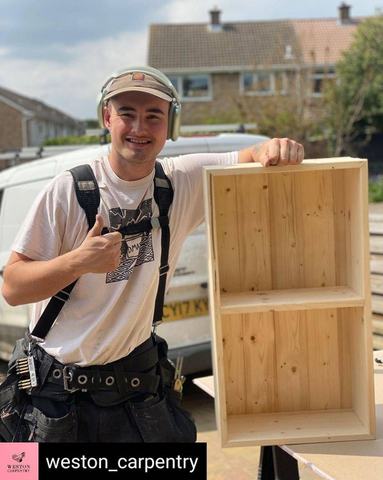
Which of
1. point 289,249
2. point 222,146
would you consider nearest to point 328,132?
point 222,146

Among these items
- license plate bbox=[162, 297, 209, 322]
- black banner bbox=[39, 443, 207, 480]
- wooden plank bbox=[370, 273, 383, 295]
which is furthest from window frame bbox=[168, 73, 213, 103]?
black banner bbox=[39, 443, 207, 480]

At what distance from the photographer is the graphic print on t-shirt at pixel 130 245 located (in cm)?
214

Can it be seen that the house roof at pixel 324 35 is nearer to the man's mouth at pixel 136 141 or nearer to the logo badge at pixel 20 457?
the man's mouth at pixel 136 141

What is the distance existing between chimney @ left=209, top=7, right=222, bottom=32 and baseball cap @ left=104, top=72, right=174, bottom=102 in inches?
1291

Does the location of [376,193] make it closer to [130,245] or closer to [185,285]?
[185,285]

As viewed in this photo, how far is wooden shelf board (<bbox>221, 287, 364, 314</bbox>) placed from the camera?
2.23 meters

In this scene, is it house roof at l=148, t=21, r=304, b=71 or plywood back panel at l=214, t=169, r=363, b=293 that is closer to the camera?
plywood back panel at l=214, t=169, r=363, b=293

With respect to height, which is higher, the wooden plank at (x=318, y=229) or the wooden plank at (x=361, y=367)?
the wooden plank at (x=318, y=229)

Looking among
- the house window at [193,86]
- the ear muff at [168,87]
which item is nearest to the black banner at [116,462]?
the ear muff at [168,87]

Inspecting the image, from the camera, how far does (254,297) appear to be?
7.92 feet

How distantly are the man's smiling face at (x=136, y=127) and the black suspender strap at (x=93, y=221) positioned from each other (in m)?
0.11

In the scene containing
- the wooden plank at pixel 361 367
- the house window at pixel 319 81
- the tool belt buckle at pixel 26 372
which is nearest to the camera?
the tool belt buckle at pixel 26 372

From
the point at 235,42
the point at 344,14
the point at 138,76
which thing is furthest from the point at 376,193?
the point at 344,14

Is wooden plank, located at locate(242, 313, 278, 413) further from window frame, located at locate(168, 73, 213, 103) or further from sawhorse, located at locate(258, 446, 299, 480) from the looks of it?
window frame, located at locate(168, 73, 213, 103)
